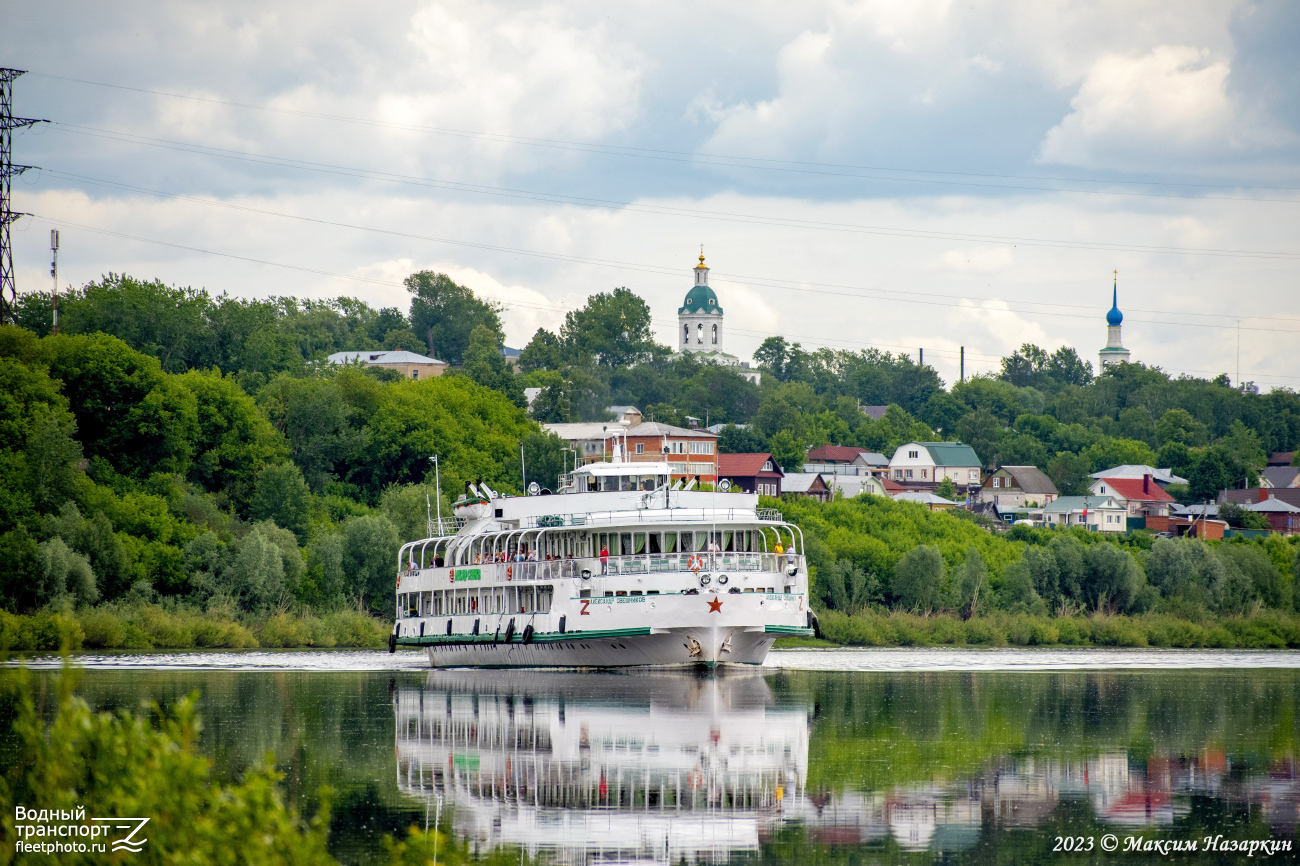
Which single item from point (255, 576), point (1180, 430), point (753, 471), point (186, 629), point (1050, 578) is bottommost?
point (186, 629)

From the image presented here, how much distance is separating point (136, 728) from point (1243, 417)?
7456 inches

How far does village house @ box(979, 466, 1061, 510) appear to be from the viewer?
15950cm

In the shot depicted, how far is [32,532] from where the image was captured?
66125mm

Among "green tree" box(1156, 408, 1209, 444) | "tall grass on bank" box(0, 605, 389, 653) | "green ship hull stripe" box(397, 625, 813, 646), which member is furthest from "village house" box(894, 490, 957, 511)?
"green ship hull stripe" box(397, 625, 813, 646)

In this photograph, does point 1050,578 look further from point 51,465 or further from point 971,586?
point 51,465

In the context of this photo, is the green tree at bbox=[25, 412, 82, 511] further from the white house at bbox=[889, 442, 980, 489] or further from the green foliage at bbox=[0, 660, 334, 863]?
the white house at bbox=[889, 442, 980, 489]

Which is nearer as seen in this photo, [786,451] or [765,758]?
[765,758]

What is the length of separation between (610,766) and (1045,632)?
51643 mm

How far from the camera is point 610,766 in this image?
88.4 ft

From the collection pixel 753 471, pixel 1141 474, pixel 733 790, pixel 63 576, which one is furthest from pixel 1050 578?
pixel 1141 474

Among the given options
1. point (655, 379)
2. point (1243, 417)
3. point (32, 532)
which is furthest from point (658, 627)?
point (1243, 417)

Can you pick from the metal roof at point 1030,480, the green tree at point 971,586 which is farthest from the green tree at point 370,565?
the metal roof at point 1030,480

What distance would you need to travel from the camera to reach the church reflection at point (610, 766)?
21.1m

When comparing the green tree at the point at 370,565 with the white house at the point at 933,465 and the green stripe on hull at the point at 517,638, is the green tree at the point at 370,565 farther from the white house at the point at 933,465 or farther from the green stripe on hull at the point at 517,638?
the white house at the point at 933,465
